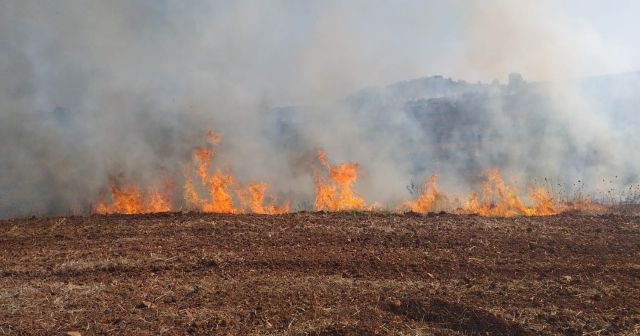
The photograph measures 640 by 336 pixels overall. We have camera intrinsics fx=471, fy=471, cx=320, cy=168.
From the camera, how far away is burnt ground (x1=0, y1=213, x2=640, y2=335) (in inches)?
177

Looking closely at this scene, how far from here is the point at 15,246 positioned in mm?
7371

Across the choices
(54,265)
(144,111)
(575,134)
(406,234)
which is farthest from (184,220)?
(575,134)

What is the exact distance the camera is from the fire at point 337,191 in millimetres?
11656

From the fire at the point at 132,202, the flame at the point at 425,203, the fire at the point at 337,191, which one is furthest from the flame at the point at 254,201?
the flame at the point at 425,203

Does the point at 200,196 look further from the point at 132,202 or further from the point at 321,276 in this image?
the point at 321,276

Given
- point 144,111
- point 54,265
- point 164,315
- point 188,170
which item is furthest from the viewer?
point 144,111

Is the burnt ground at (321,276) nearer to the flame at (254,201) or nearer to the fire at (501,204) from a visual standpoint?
the fire at (501,204)

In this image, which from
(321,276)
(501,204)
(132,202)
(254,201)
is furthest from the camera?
(254,201)

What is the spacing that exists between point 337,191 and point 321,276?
6.31 m

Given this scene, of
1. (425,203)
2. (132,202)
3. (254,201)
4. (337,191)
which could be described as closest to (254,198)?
(254,201)

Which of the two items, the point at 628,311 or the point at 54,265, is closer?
the point at 628,311

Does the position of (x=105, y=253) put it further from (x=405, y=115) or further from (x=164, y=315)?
(x=405, y=115)

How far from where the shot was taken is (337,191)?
12.0 metres

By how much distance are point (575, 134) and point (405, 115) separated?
300 inches
